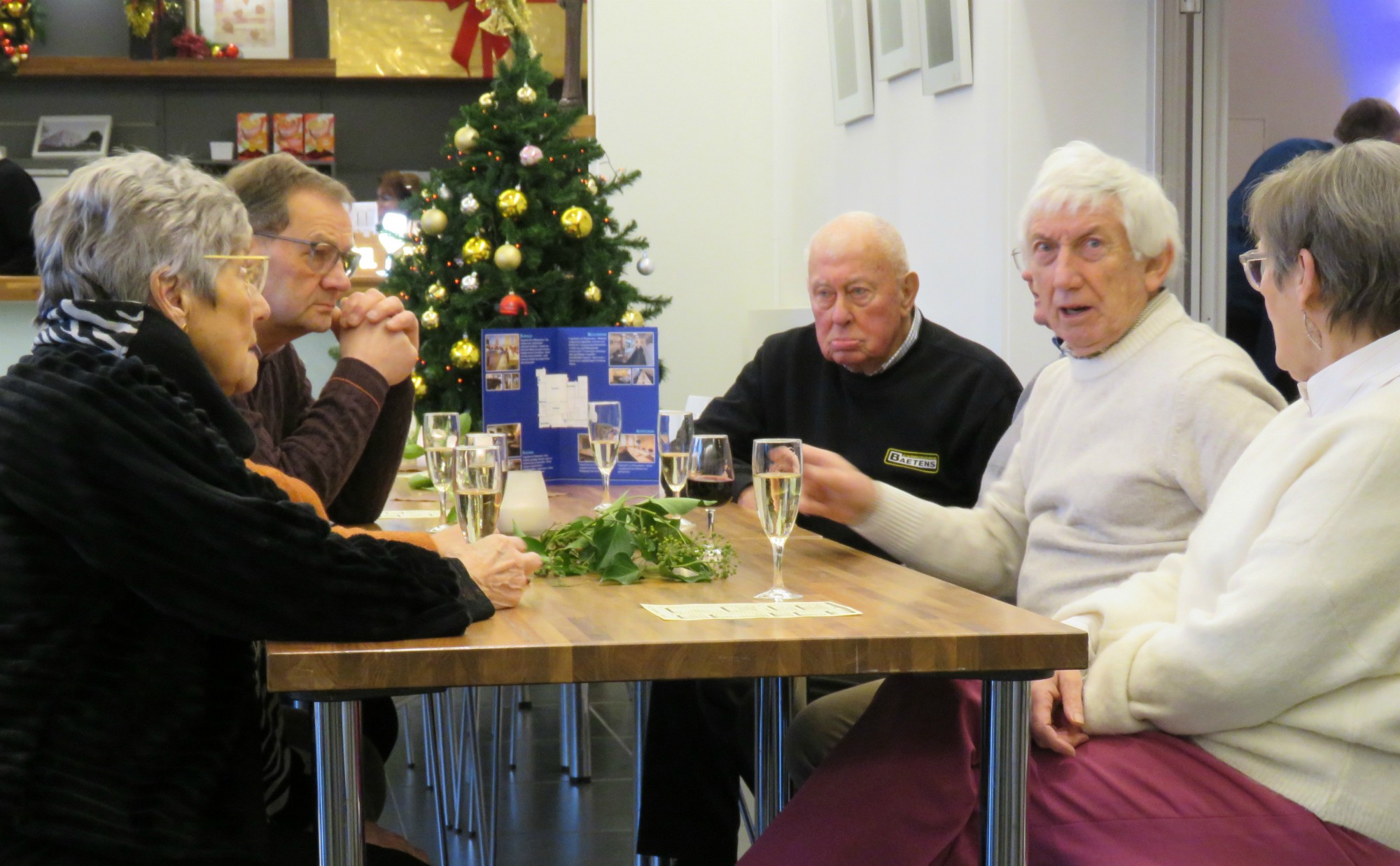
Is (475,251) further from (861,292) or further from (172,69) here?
(172,69)

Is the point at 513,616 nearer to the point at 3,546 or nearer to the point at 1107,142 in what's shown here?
the point at 3,546

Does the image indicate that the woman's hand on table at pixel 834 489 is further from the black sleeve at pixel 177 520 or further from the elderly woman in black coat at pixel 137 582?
the black sleeve at pixel 177 520

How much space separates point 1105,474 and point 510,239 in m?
2.46

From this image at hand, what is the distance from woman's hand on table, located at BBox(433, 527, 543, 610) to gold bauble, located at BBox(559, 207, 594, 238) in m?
2.61

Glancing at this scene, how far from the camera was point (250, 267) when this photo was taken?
155 centimetres

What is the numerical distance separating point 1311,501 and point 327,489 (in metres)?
1.52

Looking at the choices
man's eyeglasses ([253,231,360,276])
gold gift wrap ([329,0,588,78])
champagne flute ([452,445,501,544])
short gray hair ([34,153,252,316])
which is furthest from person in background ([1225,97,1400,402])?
gold gift wrap ([329,0,588,78])

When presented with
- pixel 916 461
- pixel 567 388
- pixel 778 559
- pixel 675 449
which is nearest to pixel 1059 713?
pixel 778 559

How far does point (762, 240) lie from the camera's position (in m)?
6.59

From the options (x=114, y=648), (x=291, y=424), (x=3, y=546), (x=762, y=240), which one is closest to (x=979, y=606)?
(x=114, y=648)

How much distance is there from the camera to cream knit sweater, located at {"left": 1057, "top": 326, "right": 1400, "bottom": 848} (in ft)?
4.46

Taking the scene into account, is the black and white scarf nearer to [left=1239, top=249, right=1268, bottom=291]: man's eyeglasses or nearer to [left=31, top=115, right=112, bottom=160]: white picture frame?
[left=1239, top=249, right=1268, bottom=291]: man's eyeglasses

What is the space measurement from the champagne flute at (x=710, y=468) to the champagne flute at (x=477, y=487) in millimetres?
308

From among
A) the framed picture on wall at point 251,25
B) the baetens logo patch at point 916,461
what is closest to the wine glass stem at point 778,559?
the baetens logo patch at point 916,461
